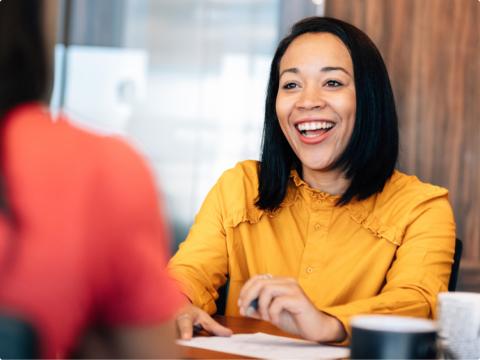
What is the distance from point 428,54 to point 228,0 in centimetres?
98

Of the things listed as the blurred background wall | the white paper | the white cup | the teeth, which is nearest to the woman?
the teeth

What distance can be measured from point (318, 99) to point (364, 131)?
16 centimetres

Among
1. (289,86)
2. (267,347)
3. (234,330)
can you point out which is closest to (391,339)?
(267,347)

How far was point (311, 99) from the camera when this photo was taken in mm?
2043

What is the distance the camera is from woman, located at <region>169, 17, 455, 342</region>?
1935 millimetres

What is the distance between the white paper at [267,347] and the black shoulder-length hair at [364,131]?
645mm

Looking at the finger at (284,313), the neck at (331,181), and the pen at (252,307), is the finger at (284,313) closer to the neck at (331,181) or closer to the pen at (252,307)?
the pen at (252,307)

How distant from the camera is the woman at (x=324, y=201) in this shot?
1.93 metres

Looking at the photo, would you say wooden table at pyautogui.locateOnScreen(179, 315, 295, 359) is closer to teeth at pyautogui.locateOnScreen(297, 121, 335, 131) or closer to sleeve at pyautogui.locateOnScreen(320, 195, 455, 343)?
sleeve at pyautogui.locateOnScreen(320, 195, 455, 343)

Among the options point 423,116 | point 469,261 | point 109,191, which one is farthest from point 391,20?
point 109,191

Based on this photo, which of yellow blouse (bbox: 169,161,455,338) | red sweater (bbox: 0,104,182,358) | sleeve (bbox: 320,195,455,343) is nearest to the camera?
red sweater (bbox: 0,104,182,358)

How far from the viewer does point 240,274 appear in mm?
2053

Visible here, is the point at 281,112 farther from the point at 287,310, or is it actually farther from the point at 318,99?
the point at 287,310

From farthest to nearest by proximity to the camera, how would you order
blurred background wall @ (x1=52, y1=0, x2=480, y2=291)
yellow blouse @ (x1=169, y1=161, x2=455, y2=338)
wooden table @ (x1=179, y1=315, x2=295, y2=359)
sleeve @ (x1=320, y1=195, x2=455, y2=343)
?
blurred background wall @ (x1=52, y1=0, x2=480, y2=291) < yellow blouse @ (x1=169, y1=161, x2=455, y2=338) < sleeve @ (x1=320, y1=195, x2=455, y2=343) < wooden table @ (x1=179, y1=315, x2=295, y2=359)
